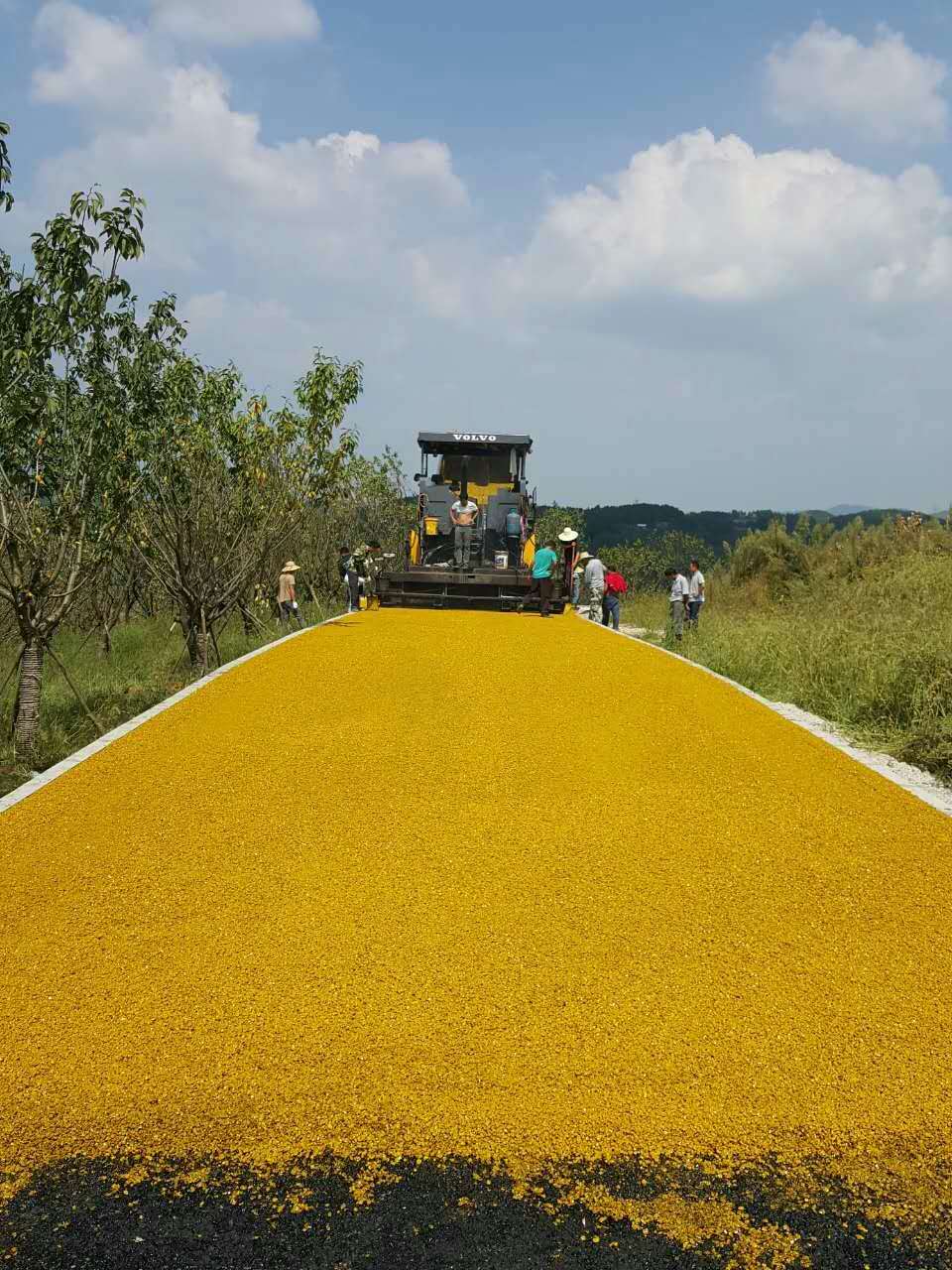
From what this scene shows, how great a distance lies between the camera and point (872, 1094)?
11.9 feet

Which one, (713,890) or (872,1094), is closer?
(872,1094)

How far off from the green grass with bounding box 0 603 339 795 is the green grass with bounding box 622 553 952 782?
719cm

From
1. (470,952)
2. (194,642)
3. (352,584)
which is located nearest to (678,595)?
(352,584)

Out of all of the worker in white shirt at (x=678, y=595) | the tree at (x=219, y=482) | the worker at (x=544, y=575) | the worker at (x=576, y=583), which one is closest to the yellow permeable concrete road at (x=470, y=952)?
the tree at (x=219, y=482)

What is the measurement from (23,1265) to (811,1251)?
2.10 metres

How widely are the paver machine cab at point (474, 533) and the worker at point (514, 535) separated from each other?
0.02 m

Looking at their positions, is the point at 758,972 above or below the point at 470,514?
below

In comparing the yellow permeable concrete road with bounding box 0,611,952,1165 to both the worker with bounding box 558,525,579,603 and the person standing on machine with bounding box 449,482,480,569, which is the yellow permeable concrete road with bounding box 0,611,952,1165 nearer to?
the worker with bounding box 558,525,579,603

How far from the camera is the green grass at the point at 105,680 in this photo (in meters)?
10.6

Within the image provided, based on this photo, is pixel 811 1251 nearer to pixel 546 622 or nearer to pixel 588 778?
pixel 588 778

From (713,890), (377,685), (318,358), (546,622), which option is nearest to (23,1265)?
(713,890)

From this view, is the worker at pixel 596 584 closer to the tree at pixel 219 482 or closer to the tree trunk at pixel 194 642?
the tree at pixel 219 482

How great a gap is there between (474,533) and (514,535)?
0.99 meters

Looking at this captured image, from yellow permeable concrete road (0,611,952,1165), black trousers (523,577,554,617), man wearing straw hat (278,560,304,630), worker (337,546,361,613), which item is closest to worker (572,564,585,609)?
black trousers (523,577,554,617)
